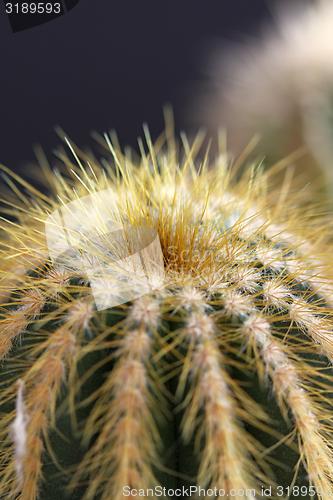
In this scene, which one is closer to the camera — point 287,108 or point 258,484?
point 258,484

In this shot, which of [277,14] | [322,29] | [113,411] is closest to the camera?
[113,411]

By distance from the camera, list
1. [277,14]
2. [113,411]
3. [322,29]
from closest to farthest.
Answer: [113,411] < [322,29] < [277,14]

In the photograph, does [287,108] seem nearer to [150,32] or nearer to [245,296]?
[150,32]

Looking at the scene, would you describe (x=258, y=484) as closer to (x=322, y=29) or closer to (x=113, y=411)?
(x=113, y=411)

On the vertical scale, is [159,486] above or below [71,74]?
below

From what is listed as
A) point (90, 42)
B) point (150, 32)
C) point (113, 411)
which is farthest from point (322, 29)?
point (113, 411)

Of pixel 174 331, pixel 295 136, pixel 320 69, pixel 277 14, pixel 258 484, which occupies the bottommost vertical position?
pixel 258 484

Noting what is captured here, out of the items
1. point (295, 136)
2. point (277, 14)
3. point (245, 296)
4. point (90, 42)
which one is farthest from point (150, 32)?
point (245, 296)
